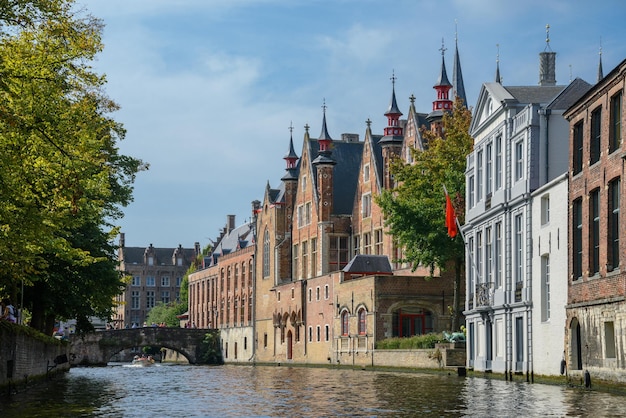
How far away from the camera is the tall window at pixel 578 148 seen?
A: 34522mm

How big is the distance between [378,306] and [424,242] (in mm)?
8947

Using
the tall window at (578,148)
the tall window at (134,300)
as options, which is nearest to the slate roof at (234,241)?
the tall window at (134,300)

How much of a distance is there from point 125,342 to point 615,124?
222ft

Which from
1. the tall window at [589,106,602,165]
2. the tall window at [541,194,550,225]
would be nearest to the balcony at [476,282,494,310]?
the tall window at [541,194,550,225]

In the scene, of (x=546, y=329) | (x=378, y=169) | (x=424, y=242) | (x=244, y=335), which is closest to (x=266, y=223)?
(x=244, y=335)

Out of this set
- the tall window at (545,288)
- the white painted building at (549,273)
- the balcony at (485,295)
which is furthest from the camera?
the balcony at (485,295)

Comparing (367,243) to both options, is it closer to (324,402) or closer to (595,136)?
(595,136)

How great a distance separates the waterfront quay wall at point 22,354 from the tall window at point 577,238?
53.9 ft

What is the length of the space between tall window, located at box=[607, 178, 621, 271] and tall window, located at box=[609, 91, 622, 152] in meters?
1.06

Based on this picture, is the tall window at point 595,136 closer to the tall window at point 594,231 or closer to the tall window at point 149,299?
the tall window at point 594,231

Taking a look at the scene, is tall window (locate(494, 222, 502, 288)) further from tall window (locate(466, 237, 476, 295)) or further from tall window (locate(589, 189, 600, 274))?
tall window (locate(589, 189, 600, 274))

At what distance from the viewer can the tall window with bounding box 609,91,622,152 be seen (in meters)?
31.2

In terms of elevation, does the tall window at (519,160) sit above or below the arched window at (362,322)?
above

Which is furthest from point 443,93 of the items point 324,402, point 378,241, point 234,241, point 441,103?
point 234,241
